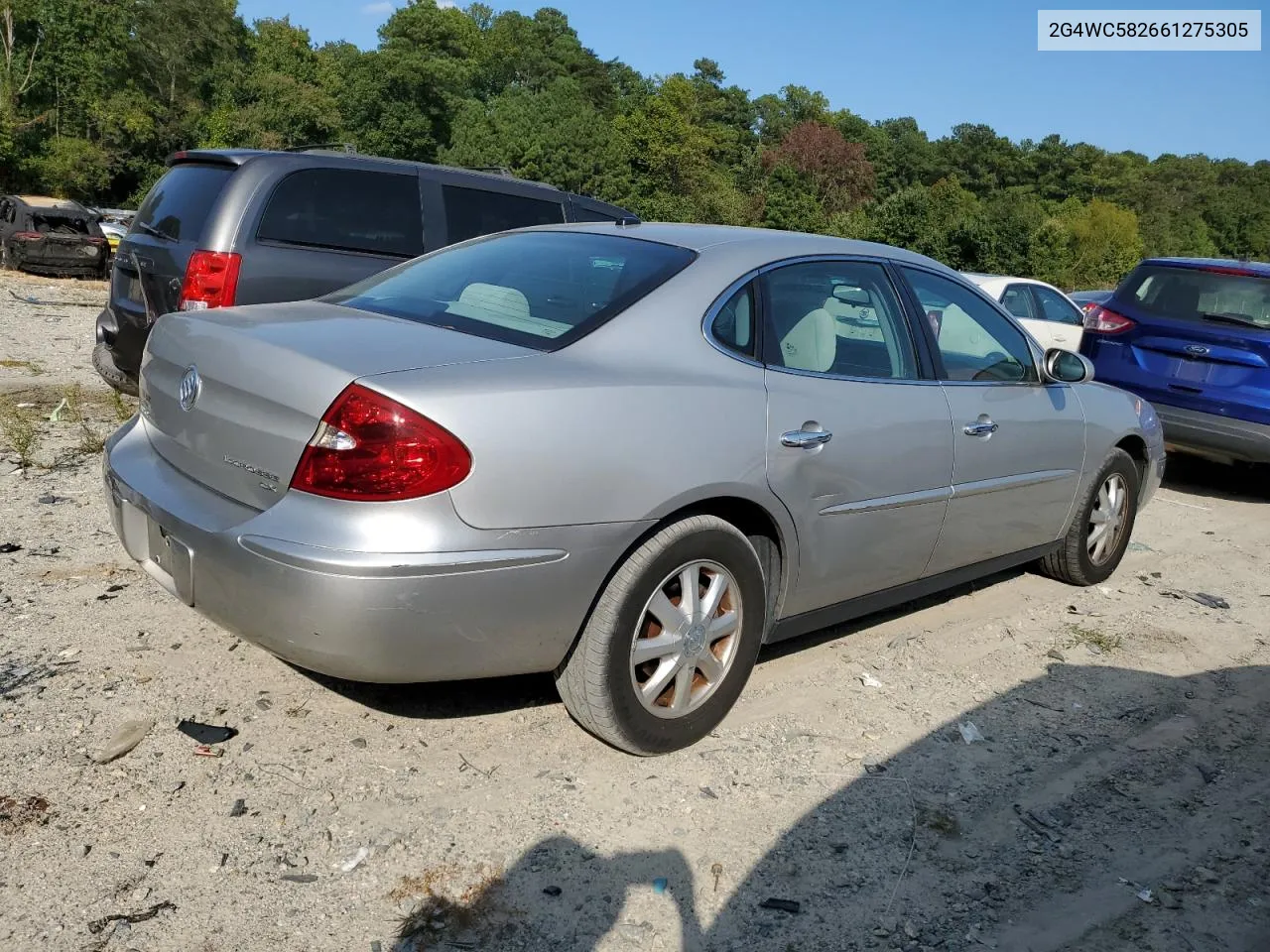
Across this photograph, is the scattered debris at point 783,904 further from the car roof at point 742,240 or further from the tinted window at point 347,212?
the tinted window at point 347,212

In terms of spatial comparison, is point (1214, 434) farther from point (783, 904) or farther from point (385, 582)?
point (385, 582)

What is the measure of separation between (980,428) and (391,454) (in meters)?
2.55

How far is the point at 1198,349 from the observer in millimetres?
7859

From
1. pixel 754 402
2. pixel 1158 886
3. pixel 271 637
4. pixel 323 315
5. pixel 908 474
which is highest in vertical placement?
pixel 323 315

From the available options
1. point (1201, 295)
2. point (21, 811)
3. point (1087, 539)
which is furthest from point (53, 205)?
point (21, 811)

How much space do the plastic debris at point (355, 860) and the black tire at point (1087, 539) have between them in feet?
12.3

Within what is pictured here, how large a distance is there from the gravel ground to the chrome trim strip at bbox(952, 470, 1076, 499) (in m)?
0.68

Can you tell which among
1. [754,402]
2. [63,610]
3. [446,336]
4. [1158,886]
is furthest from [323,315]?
[1158,886]

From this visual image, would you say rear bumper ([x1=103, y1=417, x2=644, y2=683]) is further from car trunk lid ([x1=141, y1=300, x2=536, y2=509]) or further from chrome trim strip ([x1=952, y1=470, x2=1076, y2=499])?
chrome trim strip ([x1=952, y1=470, x2=1076, y2=499])

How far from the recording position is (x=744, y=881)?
2875 mm

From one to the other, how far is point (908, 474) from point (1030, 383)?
1.15 m

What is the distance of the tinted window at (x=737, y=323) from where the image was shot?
11.7 feet

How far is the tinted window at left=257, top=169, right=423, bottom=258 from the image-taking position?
21.0 feet

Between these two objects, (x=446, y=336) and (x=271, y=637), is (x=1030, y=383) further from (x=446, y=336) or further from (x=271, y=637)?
(x=271, y=637)
